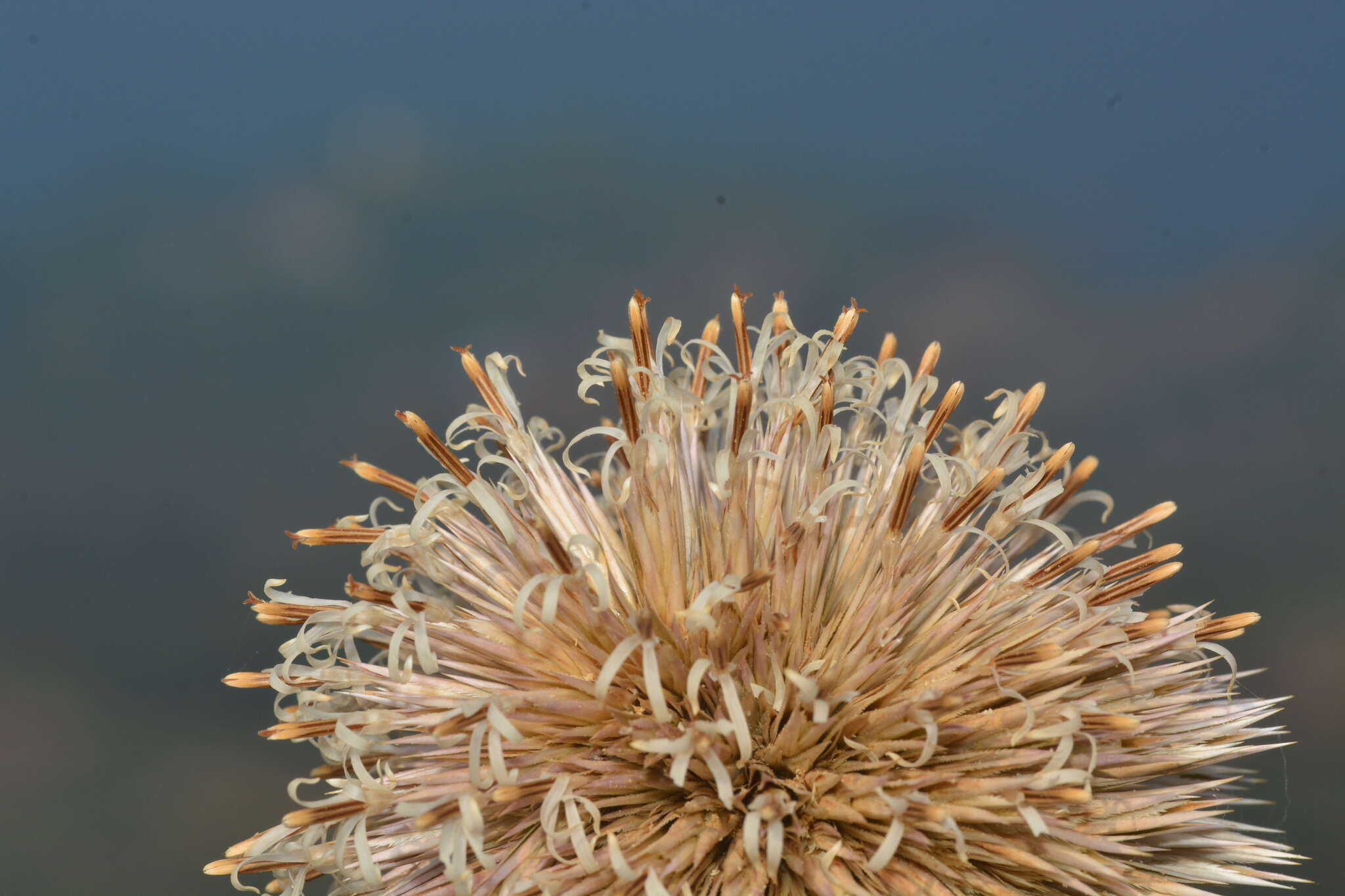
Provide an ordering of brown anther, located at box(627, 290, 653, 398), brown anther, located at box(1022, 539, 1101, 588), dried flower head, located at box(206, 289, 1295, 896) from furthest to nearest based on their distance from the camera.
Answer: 1. brown anther, located at box(627, 290, 653, 398)
2. brown anther, located at box(1022, 539, 1101, 588)
3. dried flower head, located at box(206, 289, 1295, 896)

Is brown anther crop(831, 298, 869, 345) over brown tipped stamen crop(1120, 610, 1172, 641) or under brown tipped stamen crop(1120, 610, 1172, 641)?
over

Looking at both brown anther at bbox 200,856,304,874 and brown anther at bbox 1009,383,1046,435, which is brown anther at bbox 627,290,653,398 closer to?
brown anther at bbox 1009,383,1046,435

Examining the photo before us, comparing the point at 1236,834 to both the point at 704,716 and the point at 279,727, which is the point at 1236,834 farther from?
the point at 279,727

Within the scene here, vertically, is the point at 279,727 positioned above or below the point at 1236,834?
below

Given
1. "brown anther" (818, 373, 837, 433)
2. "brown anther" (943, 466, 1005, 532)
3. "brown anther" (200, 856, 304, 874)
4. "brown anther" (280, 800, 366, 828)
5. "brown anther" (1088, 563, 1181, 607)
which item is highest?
"brown anther" (818, 373, 837, 433)

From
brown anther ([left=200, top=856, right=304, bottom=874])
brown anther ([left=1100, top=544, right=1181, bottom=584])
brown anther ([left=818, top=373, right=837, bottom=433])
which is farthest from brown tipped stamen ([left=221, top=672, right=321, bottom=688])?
brown anther ([left=1100, top=544, right=1181, bottom=584])

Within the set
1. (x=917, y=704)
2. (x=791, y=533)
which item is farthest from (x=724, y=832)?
(x=791, y=533)
